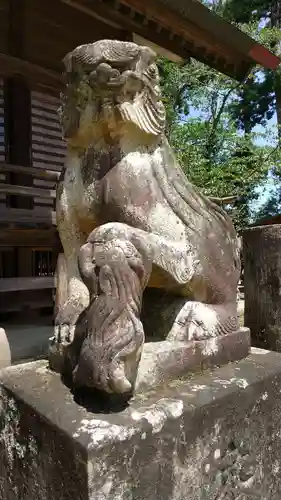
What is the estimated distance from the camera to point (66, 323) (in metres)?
1.23

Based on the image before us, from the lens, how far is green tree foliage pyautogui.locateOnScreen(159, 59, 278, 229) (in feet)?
24.7

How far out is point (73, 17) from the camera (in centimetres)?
424

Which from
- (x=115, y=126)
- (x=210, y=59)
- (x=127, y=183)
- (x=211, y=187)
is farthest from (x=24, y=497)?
(x=211, y=187)

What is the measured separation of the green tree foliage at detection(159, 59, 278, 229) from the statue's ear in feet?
19.8

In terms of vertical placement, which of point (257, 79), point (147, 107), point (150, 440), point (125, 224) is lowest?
point (150, 440)

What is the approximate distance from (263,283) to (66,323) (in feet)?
4.25

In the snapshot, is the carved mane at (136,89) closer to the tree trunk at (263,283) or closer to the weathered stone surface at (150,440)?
the weathered stone surface at (150,440)

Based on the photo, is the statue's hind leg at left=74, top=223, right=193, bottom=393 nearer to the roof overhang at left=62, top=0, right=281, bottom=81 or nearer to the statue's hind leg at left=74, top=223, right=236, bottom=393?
the statue's hind leg at left=74, top=223, right=236, bottom=393

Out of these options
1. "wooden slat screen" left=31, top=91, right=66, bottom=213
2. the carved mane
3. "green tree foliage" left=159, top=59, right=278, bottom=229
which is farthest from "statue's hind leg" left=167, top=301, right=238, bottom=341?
"green tree foliage" left=159, top=59, right=278, bottom=229

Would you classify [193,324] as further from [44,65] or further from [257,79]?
[257,79]

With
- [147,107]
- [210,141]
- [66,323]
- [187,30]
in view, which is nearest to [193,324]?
[66,323]

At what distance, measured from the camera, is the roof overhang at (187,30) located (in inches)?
119

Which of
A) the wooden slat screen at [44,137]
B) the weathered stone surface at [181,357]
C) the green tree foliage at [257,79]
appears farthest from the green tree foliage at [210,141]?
the weathered stone surface at [181,357]

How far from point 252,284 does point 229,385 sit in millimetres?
1138
